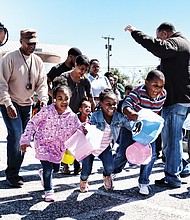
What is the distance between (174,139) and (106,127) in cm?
98

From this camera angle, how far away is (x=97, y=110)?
4938 mm

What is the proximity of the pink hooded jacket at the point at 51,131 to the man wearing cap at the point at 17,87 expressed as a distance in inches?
19.3

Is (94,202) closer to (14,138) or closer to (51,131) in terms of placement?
(51,131)

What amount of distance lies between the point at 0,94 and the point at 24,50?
0.67m

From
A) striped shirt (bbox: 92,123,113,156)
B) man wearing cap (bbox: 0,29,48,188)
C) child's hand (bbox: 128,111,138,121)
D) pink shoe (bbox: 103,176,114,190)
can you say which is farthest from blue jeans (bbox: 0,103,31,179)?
child's hand (bbox: 128,111,138,121)

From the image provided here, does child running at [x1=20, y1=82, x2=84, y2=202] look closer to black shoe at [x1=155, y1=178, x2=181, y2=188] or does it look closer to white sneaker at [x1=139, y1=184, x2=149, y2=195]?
white sneaker at [x1=139, y1=184, x2=149, y2=195]

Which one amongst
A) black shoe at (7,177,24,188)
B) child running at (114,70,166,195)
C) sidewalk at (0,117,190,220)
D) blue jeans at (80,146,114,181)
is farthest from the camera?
black shoe at (7,177,24,188)

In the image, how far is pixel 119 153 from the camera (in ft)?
16.2

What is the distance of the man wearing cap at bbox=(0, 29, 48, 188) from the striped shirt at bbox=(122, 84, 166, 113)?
1.20 metres

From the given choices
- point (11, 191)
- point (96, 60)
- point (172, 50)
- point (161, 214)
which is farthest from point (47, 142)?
point (96, 60)

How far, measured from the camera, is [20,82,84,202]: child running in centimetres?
432

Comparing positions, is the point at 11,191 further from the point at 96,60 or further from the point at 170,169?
the point at 96,60

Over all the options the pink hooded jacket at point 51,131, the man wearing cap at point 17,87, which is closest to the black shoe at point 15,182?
the man wearing cap at point 17,87

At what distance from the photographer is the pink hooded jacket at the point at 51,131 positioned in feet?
14.2
